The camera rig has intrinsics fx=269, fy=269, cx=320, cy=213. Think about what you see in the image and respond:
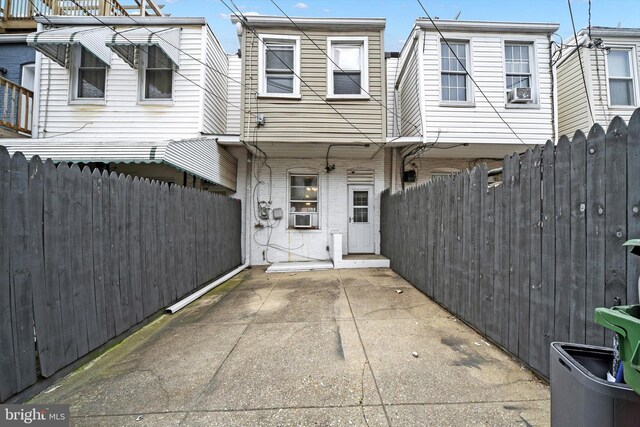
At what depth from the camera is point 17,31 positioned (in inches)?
317

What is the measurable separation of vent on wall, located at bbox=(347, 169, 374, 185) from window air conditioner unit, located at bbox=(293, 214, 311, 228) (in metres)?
1.64

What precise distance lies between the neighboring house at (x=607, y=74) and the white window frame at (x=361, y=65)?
5.18m

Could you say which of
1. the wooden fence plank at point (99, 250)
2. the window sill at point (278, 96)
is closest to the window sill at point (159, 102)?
the window sill at point (278, 96)

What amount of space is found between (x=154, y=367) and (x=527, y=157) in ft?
13.2

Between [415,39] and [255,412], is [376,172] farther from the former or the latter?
[255,412]

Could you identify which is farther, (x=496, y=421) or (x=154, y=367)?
(x=154, y=367)

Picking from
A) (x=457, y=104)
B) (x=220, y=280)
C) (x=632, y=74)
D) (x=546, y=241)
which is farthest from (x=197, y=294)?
(x=632, y=74)

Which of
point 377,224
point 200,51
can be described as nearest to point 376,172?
point 377,224

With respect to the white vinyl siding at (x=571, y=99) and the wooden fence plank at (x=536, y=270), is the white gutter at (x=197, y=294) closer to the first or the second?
the wooden fence plank at (x=536, y=270)

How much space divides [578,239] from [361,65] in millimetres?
6376

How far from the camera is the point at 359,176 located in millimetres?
8258

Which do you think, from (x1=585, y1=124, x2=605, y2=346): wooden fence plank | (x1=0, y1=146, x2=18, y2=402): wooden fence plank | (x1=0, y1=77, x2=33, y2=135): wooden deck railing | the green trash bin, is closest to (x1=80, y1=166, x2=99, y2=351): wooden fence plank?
(x1=0, y1=146, x2=18, y2=402): wooden fence plank

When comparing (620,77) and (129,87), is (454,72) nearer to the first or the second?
(620,77)

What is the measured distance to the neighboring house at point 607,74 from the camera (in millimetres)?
7090
